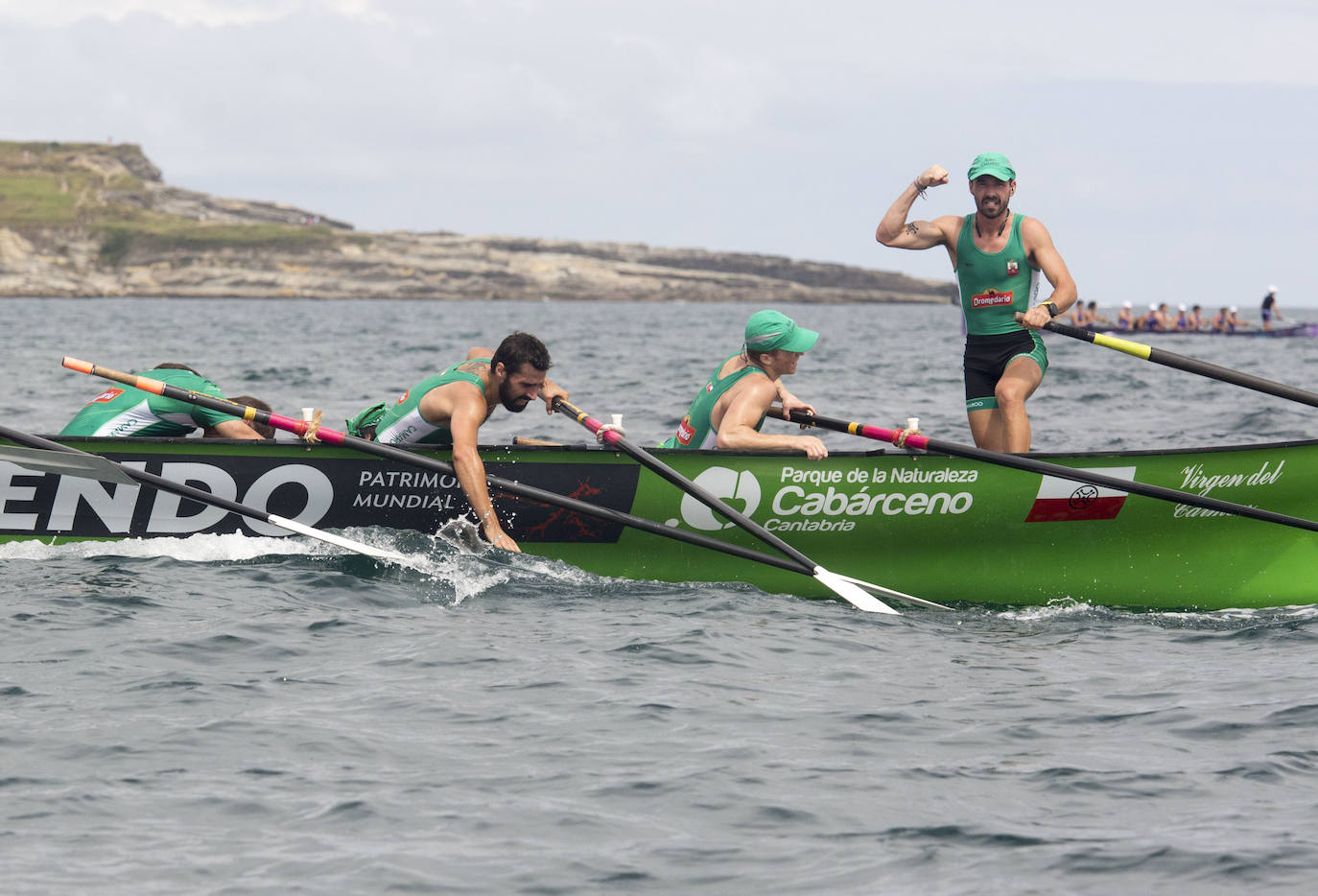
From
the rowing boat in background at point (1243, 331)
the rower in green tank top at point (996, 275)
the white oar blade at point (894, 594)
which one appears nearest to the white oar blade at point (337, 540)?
the white oar blade at point (894, 594)

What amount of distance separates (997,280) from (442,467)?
3623mm

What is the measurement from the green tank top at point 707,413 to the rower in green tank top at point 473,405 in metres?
0.82

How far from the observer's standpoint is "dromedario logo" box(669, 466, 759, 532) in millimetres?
8406

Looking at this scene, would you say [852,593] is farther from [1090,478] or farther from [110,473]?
[110,473]

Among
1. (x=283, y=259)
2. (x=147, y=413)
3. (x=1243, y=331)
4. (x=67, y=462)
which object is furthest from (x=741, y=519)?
(x=283, y=259)

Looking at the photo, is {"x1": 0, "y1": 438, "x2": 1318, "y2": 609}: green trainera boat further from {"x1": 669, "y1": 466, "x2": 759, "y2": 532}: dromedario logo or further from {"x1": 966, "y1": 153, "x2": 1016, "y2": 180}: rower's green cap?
{"x1": 966, "y1": 153, "x2": 1016, "y2": 180}: rower's green cap

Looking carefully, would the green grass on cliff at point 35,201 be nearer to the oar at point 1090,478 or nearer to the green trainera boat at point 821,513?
the green trainera boat at point 821,513

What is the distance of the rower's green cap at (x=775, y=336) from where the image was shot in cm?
812

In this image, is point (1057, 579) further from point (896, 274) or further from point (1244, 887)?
point (896, 274)

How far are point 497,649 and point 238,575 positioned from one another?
85.8 inches

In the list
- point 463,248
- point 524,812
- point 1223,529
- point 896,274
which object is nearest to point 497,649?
point 524,812

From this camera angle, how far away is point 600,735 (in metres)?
5.69

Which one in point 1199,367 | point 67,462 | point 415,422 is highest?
point 1199,367

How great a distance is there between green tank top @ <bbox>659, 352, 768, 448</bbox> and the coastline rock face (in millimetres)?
114314
